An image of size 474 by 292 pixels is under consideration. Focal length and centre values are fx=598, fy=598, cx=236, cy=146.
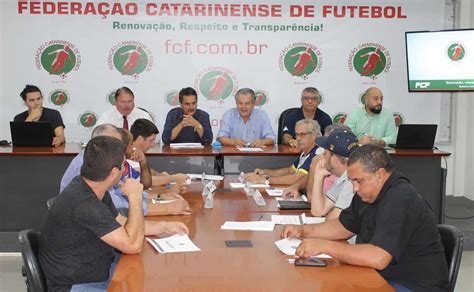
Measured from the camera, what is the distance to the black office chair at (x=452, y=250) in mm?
2764

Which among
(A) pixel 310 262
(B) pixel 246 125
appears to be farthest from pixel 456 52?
(A) pixel 310 262

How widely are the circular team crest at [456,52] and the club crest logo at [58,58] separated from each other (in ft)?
15.1

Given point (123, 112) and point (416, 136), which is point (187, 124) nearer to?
point (123, 112)

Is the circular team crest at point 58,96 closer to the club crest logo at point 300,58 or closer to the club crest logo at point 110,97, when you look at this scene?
the club crest logo at point 110,97

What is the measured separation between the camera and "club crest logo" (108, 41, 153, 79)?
772 cm

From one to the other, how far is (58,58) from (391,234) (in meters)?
6.07

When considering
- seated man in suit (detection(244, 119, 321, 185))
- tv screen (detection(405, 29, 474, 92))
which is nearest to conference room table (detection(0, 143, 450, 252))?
seated man in suit (detection(244, 119, 321, 185))

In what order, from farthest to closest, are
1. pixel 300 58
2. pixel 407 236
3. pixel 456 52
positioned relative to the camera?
pixel 300 58 < pixel 456 52 < pixel 407 236

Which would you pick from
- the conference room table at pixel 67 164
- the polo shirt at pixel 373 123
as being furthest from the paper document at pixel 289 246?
the polo shirt at pixel 373 123

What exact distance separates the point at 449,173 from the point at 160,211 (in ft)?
18.1

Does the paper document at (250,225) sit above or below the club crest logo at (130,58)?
below

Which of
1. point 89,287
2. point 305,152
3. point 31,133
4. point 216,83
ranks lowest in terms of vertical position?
point 89,287

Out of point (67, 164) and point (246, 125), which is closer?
point (67, 164)

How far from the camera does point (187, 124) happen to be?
6680mm
